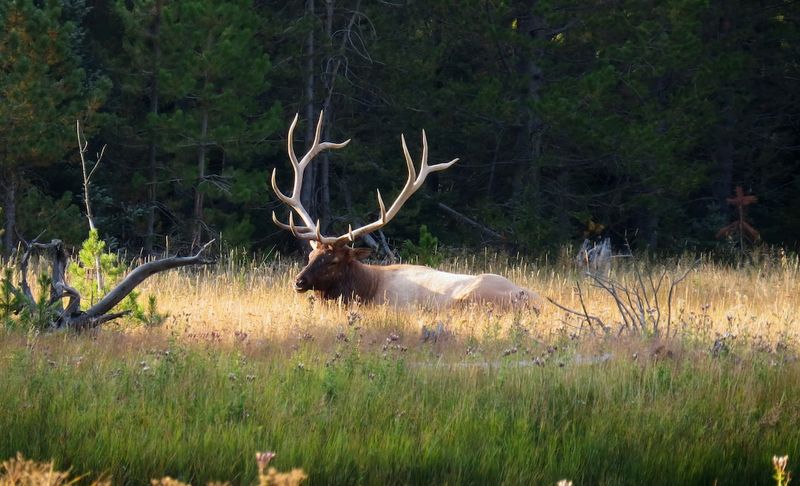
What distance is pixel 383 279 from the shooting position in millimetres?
10688

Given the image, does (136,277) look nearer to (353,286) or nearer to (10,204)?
(353,286)

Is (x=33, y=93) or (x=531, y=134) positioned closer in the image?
(x=33, y=93)

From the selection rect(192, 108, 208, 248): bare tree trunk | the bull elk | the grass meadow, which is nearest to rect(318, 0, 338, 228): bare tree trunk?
rect(192, 108, 208, 248): bare tree trunk

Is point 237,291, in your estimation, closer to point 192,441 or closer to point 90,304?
point 90,304

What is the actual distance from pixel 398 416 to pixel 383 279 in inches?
202

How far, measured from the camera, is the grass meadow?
508cm

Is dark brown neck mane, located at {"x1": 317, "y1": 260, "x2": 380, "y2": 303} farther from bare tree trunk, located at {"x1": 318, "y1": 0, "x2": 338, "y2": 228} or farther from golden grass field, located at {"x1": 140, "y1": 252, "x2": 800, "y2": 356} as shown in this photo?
bare tree trunk, located at {"x1": 318, "y1": 0, "x2": 338, "y2": 228}

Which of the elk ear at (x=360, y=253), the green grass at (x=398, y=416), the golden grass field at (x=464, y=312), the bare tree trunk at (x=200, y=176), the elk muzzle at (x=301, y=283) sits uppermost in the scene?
the bare tree trunk at (x=200, y=176)

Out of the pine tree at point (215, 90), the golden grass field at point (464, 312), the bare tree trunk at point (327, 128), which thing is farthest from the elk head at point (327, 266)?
the bare tree trunk at point (327, 128)

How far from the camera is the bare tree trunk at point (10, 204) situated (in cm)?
1656

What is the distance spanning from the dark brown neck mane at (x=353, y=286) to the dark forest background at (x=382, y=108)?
695cm

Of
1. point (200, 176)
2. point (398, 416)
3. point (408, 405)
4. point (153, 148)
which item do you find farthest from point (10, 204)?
point (398, 416)

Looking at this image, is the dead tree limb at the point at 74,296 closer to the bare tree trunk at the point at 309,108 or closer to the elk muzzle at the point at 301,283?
the elk muzzle at the point at 301,283

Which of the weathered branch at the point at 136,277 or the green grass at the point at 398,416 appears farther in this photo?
the weathered branch at the point at 136,277
